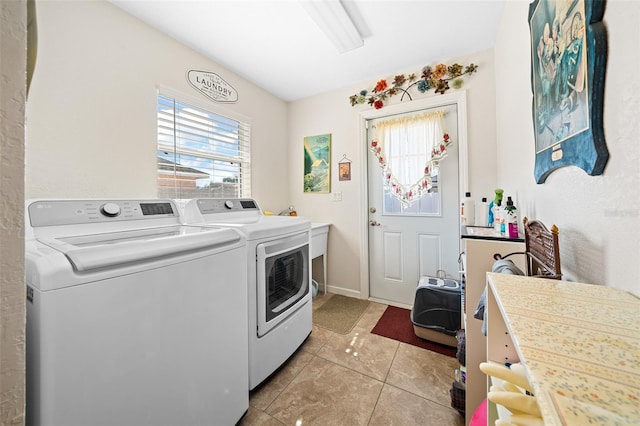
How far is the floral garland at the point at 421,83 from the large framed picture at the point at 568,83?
3.98 feet

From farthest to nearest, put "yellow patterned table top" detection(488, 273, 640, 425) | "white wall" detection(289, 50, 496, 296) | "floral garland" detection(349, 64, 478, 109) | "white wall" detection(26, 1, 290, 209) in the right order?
1. "white wall" detection(289, 50, 496, 296)
2. "floral garland" detection(349, 64, 478, 109)
3. "white wall" detection(26, 1, 290, 209)
4. "yellow patterned table top" detection(488, 273, 640, 425)

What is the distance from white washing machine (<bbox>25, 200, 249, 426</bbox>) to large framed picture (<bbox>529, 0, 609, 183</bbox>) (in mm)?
1332

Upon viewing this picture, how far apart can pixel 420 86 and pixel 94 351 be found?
2.88m

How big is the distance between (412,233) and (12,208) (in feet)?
8.67

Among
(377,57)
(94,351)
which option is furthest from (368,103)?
(94,351)

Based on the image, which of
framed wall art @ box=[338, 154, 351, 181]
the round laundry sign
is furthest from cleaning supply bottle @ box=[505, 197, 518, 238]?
the round laundry sign

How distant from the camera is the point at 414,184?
95.9 inches

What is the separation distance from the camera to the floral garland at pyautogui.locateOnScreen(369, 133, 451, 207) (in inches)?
90.6

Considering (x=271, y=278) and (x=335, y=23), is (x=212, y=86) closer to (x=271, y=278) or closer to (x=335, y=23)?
(x=335, y=23)

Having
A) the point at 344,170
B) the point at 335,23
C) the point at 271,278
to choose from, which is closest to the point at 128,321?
the point at 271,278

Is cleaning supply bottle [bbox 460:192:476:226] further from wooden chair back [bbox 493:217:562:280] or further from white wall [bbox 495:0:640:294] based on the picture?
wooden chair back [bbox 493:217:562:280]

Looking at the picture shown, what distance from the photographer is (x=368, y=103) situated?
264 centimetres

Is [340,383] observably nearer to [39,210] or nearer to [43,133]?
[39,210]

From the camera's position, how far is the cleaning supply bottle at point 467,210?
214cm
